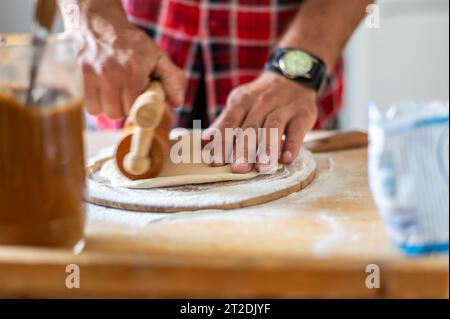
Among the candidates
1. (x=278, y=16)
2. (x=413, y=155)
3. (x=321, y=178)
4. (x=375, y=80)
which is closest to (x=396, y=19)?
(x=375, y=80)

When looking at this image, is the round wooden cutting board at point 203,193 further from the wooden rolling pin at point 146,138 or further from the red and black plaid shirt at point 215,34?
the red and black plaid shirt at point 215,34

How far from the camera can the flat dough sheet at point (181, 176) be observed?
2.89 feet

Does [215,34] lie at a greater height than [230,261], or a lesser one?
greater

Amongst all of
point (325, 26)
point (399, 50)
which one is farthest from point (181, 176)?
point (399, 50)

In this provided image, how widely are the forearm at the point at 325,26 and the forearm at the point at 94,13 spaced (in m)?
0.31

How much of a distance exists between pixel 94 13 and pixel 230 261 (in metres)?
0.67

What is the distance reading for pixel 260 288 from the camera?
0.59 metres

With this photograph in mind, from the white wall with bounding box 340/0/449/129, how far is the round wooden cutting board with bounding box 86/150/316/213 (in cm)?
150

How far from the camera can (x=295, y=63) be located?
1.15 metres

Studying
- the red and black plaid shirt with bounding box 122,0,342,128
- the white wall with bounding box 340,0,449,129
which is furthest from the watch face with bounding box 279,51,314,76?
the white wall with bounding box 340,0,449,129

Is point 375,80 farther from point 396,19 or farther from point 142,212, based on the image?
point 142,212

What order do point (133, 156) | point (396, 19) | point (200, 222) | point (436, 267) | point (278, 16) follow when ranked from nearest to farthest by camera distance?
point (436, 267), point (200, 222), point (133, 156), point (278, 16), point (396, 19)

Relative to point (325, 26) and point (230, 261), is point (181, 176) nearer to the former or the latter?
point (230, 261)

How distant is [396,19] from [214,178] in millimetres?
1648
